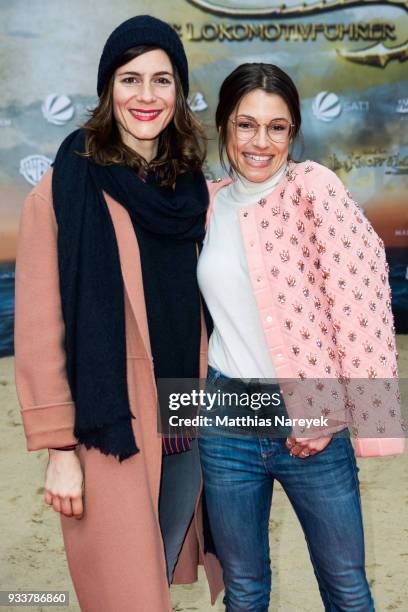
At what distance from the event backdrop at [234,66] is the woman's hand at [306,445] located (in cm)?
569

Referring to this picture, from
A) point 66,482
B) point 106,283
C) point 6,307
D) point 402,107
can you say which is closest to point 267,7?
point 402,107

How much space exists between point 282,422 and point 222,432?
0.18 metres

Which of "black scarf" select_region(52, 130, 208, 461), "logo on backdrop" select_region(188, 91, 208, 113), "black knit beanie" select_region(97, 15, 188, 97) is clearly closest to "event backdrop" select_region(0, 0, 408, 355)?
"logo on backdrop" select_region(188, 91, 208, 113)

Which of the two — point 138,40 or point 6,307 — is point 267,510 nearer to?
point 138,40

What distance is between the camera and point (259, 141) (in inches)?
77.5

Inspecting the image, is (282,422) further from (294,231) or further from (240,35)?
(240,35)

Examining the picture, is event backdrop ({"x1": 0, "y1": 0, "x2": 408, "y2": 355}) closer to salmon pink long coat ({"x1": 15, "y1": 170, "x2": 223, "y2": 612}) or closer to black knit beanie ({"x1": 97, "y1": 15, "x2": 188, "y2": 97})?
black knit beanie ({"x1": 97, "y1": 15, "x2": 188, "y2": 97})

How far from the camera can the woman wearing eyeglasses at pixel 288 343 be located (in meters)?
1.85

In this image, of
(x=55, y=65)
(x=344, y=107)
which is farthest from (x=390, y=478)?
(x=55, y=65)

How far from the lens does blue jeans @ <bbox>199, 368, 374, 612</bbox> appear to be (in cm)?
192

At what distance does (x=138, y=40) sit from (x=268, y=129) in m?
0.43

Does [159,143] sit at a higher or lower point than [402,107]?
lower
